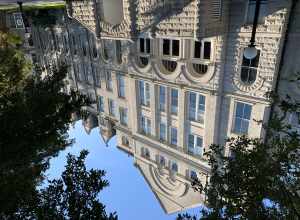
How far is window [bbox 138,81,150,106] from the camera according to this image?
21433 millimetres

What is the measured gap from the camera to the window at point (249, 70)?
14383 mm

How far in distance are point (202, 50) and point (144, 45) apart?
5.44m

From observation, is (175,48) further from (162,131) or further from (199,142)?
(162,131)

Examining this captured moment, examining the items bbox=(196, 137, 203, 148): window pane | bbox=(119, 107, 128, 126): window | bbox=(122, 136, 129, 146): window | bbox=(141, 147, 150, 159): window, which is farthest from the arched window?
bbox=(119, 107, 128, 126): window

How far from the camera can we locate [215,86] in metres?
16.3

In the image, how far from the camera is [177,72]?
1794 centimetres

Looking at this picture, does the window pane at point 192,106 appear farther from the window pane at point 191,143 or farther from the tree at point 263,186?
the tree at point 263,186

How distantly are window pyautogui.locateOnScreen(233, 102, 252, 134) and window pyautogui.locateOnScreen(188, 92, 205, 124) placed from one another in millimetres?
2576

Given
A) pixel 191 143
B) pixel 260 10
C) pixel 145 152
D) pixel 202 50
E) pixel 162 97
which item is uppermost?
pixel 260 10

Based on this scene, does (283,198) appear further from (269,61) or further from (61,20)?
(61,20)

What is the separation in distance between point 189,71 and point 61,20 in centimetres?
1809

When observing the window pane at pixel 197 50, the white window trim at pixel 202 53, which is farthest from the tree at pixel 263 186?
the window pane at pixel 197 50

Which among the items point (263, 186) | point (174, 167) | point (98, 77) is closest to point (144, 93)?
point (174, 167)

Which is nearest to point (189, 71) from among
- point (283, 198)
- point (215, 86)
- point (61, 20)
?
point (215, 86)
